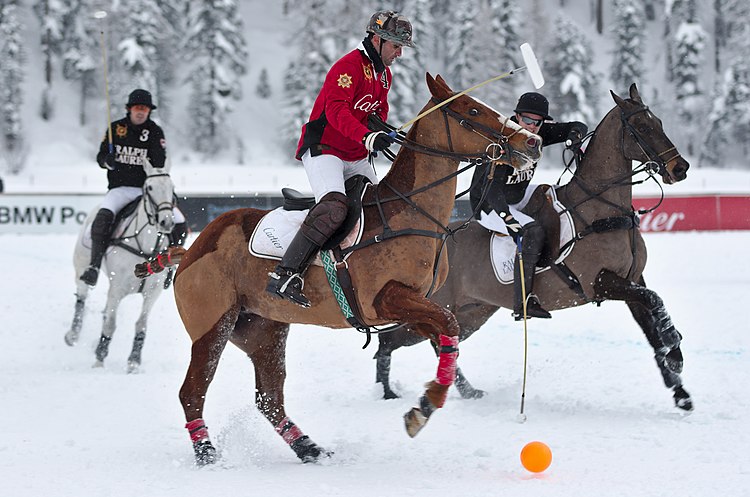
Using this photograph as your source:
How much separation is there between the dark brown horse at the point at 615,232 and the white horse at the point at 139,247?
416cm

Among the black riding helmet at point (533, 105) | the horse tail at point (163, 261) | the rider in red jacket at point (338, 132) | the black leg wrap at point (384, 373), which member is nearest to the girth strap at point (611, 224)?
the black riding helmet at point (533, 105)

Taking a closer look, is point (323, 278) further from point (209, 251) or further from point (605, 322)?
point (605, 322)

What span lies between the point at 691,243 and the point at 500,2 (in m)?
39.2

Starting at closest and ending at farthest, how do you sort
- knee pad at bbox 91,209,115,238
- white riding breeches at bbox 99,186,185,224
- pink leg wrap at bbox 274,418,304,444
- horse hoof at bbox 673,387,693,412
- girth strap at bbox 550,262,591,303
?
pink leg wrap at bbox 274,418,304,444 → horse hoof at bbox 673,387,693,412 → girth strap at bbox 550,262,591,303 → knee pad at bbox 91,209,115,238 → white riding breeches at bbox 99,186,185,224

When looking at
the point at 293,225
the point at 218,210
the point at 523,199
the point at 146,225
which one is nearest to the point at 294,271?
the point at 293,225

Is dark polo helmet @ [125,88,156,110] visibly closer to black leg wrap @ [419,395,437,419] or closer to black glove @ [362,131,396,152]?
black glove @ [362,131,396,152]

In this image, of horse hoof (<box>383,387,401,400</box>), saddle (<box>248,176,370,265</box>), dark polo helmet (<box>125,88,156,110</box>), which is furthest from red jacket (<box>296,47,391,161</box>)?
dark polo helmet (<box>125,88,156,110</box>)

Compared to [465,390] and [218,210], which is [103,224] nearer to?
[465,390]

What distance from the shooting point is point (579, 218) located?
787 cm

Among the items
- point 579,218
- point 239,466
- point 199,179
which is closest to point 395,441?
point 239,466

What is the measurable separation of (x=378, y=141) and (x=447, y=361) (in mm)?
1470

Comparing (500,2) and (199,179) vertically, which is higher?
(500,2)

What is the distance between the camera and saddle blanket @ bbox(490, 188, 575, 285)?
7871 mm

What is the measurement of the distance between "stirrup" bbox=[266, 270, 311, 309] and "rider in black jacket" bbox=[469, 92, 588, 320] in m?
2.35
